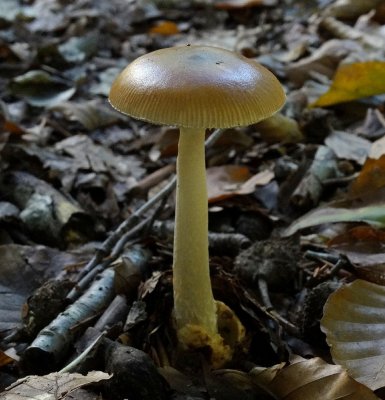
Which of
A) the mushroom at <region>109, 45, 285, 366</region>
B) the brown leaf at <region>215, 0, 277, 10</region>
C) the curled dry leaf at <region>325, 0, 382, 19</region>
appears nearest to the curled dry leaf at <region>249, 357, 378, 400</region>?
the mushroom at <region>109, 45, 285, 366</region>

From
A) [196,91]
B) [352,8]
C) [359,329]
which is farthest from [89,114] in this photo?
[352,8]

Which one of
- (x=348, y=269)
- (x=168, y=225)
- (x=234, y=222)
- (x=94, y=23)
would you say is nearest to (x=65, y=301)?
(x=168, y=225)

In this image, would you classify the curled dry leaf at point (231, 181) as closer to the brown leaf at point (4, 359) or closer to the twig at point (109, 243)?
the twig at point (109, 243)

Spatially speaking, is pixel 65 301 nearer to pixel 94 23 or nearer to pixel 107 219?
pixel 107 219

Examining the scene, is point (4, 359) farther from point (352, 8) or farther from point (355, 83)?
point (352, 8)

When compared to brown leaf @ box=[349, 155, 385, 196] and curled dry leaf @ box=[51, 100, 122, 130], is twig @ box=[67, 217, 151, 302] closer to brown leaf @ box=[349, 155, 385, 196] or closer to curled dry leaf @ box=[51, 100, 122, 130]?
brown leaf @ box=[349, 155, 385, 196]

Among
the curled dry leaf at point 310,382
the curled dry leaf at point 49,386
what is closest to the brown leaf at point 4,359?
the curled dry leaf at point 49,386
